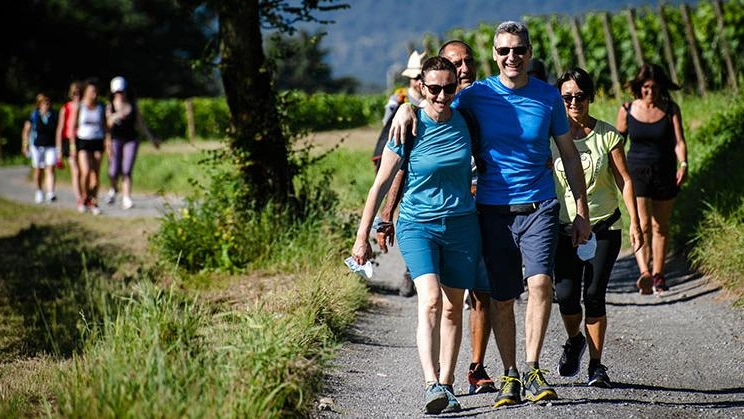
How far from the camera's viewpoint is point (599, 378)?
22.7 feet

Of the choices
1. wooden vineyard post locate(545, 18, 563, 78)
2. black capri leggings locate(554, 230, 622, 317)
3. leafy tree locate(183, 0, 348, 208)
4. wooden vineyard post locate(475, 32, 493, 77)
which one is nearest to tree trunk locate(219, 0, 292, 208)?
leafy tree locate(183, 0, 348, 208)

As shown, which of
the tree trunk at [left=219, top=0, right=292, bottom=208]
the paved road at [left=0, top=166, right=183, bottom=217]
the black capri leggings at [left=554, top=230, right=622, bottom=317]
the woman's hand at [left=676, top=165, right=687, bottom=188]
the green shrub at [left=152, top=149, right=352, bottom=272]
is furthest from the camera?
the paved road at [left=0, top=166, right=183, bottom=217]

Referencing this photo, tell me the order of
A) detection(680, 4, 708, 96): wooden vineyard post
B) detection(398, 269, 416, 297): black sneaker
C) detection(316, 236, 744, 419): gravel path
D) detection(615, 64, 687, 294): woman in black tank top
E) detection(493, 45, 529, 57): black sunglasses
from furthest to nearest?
detection(680, 4, 708, 96): wooden vineyard post < detection(398, 269, 416, 297): black sneaker < detection(615, 64, 687, 294): woman in black tank top < detection(316, 236, 744, 419): gravel path < detection(493, 45, 529, 57): black sunglasses

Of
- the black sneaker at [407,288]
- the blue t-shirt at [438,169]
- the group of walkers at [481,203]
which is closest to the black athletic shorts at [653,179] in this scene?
the black sneaker at [407,288]

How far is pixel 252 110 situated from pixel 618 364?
16.6 feet

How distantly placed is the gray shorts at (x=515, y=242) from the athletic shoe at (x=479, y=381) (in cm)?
57

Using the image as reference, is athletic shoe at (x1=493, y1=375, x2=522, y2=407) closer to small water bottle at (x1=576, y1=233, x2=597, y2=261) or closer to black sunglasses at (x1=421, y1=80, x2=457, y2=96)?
small water bottle at (x1=576, y1=233, x2=597, y2=261)

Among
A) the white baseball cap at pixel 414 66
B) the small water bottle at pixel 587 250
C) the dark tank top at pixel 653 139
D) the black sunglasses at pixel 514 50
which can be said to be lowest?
the small water bottle at pixel 587 250

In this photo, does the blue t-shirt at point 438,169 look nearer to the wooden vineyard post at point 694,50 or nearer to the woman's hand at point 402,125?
the woman's hand at point 402,125

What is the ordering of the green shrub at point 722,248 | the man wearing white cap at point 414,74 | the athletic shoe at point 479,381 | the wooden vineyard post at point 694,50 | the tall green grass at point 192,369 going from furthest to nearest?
the wooden vineyard post at point 694,50, the green shrub at point 722,248, the man wearing white cap at point 414,74, the athletic shoe at point 479,381, the tall green grass at point 192,369

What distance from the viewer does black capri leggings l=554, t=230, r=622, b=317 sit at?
6.89 meters

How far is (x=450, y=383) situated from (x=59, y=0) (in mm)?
53309

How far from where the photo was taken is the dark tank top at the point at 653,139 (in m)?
10.0

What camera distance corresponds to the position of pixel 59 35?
56.7m
